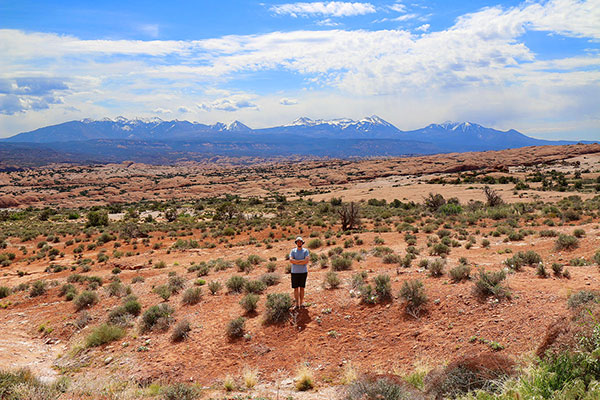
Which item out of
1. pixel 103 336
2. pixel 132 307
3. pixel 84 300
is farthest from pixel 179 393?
pixel 84 300

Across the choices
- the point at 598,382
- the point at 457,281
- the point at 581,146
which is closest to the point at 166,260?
the point at 457,281

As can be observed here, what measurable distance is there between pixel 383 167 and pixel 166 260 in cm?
9429

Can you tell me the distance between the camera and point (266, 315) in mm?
9477

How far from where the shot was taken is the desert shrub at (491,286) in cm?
820

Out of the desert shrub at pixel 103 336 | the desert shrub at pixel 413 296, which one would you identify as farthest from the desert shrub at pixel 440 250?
the desert shrub at pixel 103 336

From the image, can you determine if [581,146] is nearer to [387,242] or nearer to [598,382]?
[387,242]

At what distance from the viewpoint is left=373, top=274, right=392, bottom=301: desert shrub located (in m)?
9.41

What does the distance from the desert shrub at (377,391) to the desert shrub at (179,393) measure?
8.68 ft

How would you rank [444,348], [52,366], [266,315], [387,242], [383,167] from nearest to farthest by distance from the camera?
1. [444,348]
2. [52,366]
3. [266,315]
4. [387,242]
5. [383,167]

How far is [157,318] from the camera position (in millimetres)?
10281

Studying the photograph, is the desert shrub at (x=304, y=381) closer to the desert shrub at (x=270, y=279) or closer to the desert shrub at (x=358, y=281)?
the desert shrub at (x=358, y=281)

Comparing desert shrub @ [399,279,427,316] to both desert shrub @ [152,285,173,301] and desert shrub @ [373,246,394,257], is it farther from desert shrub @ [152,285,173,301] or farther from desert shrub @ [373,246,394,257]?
desert shrub @ [152,285,173,301]

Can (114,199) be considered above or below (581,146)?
below

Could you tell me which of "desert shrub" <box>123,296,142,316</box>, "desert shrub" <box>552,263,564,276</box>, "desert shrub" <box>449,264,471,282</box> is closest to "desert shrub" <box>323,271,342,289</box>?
"desert shrub" <box>449,264,471,282</box>
